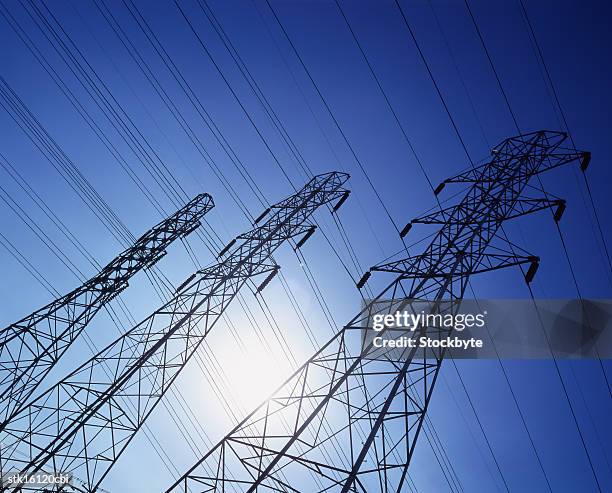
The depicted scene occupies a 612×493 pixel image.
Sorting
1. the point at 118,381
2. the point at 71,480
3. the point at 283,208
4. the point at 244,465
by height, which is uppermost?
the point at 283,208

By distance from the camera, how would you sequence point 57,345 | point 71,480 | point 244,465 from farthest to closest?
point 57,345, point 71,480, point 244,465

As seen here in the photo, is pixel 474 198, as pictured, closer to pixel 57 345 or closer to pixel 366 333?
pixel 366 333

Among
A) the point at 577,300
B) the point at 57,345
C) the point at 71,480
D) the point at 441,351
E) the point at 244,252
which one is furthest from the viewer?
the point at 577,300

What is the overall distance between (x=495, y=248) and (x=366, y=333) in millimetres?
4318

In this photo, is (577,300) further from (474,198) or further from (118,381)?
(118,381)

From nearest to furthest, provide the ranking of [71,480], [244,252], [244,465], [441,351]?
1. [244,465]
2. [441,351]
3. [71,480]
4. [244,252]

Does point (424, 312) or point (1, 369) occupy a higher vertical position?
point (1, 369)

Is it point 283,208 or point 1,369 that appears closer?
point 1,369

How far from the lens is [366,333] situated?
1246 cm

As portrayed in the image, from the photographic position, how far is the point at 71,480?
13.6 metres

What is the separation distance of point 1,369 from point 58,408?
2279 millimetres

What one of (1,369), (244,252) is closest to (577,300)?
(244,252)

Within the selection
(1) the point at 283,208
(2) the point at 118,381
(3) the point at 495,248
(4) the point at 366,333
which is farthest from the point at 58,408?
(3) the point at 495,248

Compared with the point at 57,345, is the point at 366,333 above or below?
below
